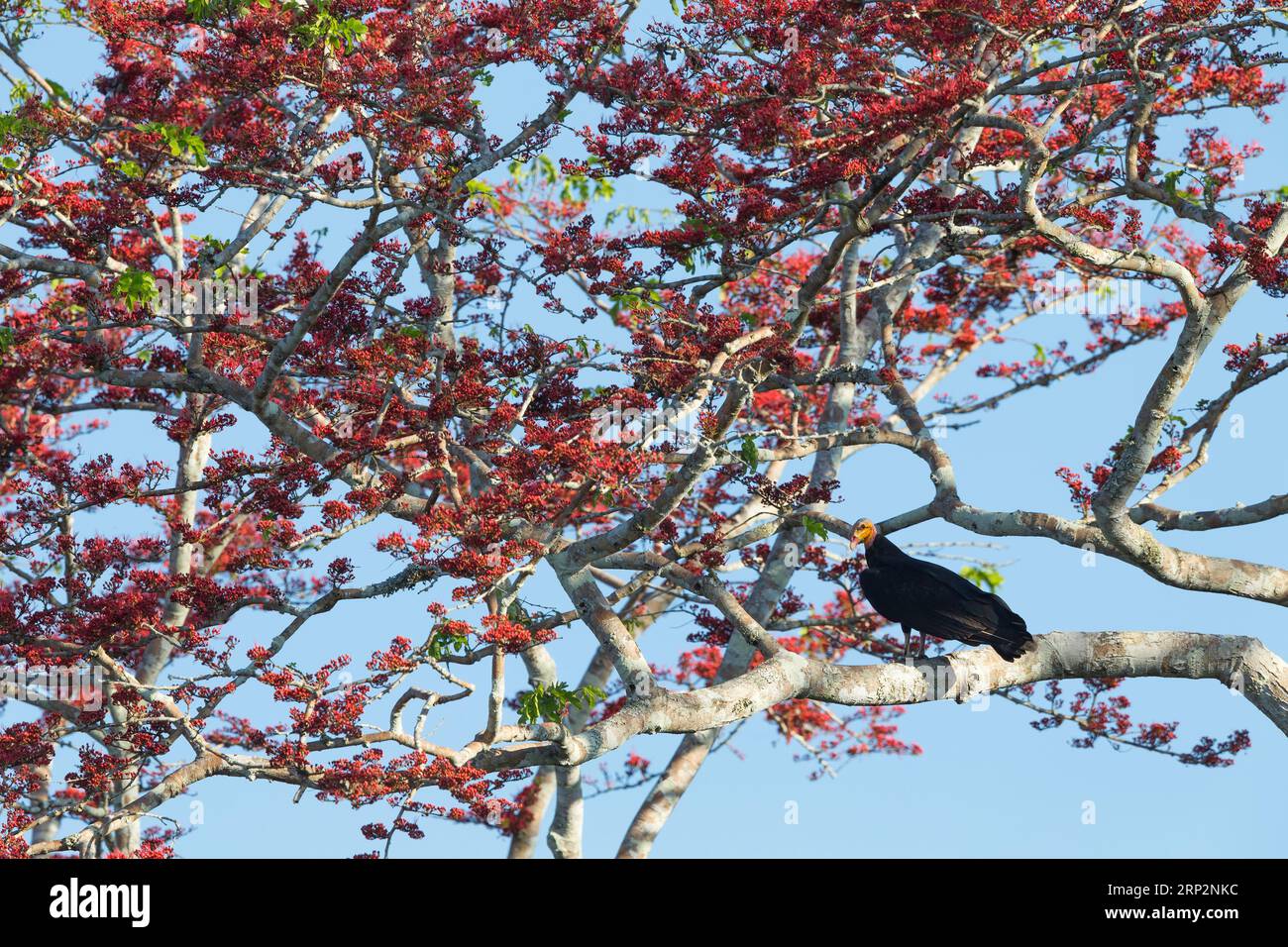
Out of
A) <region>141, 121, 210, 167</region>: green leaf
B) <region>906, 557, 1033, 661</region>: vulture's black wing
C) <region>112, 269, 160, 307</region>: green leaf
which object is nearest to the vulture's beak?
<region>906, 557, 1033, 661</region>: vulture's black wing

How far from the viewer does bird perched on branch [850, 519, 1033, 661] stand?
877 centimetres

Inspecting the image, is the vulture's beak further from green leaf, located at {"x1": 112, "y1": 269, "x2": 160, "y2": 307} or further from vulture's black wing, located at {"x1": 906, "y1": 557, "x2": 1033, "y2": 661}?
green leaf, located at {"x1": 112, "y1": 269, "x2": 160, "y2": 307}

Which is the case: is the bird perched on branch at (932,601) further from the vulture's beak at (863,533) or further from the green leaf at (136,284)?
the green leaf at (136,284)

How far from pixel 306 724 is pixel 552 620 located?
180 centimetres

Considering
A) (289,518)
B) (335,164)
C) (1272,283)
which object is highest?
(335,164)

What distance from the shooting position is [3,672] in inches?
416

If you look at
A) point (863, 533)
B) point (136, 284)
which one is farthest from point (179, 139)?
point (863, 533)

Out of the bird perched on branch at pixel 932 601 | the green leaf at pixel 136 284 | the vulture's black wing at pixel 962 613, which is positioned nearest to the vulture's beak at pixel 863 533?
the bird perched on branch at pixel 932 601

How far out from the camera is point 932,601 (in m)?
9.20

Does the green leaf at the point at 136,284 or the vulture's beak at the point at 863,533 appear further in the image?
the vulture's beak at the point at 863,533

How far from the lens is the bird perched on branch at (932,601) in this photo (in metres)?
8.77
